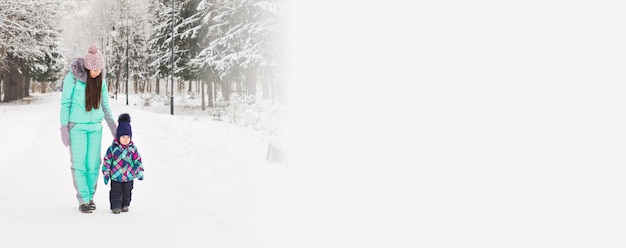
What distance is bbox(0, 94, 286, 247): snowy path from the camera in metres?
4.65

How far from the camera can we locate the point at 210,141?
1193 cm

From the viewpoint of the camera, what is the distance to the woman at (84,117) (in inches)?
210

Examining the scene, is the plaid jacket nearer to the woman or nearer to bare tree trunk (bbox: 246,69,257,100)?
the woman

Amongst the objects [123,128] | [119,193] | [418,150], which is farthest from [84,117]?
[418,150]

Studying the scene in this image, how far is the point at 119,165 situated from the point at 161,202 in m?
0.91

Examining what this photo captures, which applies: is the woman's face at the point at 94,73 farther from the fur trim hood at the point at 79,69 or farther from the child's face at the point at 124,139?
the child's face at the point at 124,139

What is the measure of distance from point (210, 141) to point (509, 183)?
21.2ft

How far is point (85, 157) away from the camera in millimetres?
5461

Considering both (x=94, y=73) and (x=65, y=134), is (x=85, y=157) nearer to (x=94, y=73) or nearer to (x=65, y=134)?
(x=65, y=134)

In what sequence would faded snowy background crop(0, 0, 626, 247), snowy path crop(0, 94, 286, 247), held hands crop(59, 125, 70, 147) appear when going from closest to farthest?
1. snowy path crop(0, 94, 286, 247)
2. held hands crop(59, 125, 70, 147)
3. faded snowy background crop(0, 0, 626, 247)

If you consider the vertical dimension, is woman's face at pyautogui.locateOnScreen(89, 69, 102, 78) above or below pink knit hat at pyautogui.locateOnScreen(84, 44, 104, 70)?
below

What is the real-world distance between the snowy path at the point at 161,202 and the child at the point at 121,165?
8.7 inches

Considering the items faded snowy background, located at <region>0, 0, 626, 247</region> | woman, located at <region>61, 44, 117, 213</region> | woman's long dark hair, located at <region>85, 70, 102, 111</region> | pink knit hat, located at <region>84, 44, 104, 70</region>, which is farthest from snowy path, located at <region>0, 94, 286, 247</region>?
pink knit hat, located at <region>84, 44, 104, 70</region>

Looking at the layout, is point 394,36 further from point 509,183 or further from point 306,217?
point 306,217
